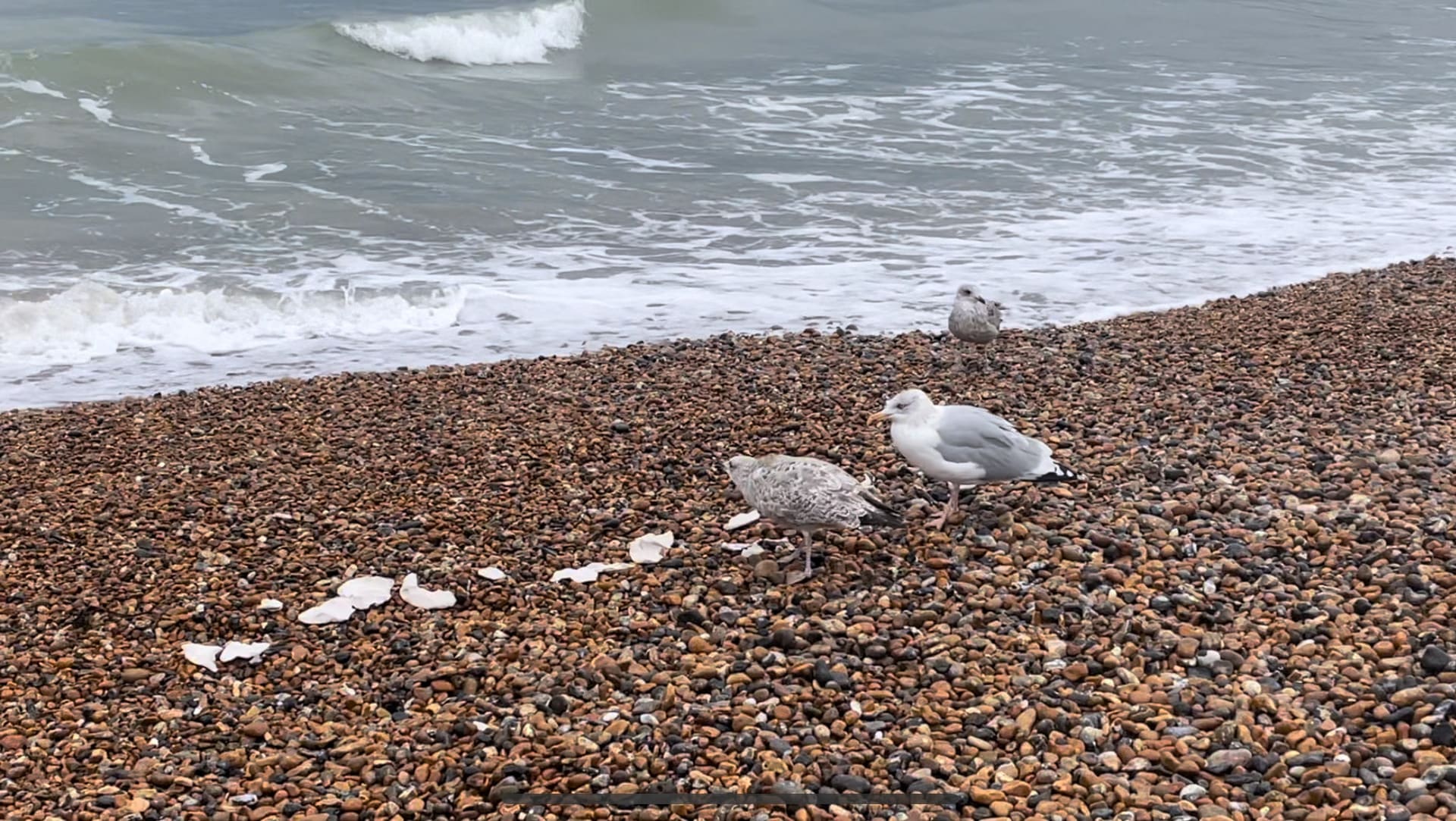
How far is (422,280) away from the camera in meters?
12.7

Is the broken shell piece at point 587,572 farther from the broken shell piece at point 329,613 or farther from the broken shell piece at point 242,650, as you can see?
the broken shell piece at point 242,650

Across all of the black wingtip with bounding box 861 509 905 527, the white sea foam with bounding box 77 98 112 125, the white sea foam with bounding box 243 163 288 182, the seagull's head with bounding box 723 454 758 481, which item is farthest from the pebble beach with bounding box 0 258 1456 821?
the white sea foam with bounding box 77 98 112 125

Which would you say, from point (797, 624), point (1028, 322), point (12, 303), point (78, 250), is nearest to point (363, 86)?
point (78, 250)

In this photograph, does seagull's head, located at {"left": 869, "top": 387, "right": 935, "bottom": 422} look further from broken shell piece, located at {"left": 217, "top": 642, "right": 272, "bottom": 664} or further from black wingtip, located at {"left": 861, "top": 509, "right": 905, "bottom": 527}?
broken shell piece, located at {"left": 217, "top": 642, "right": 272, "bottom": 664}

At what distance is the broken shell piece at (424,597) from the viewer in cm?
571

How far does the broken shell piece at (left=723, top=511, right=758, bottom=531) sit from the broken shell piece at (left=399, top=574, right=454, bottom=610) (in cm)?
126

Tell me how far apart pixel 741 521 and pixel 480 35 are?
2169cm

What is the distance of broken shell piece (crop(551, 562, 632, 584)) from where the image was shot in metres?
5.87

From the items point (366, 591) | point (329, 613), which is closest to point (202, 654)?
point (329, 613)

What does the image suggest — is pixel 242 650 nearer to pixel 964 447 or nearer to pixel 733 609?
pixel 733 609

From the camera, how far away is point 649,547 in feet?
20.1

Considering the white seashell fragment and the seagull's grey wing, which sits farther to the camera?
the white seashell fragment

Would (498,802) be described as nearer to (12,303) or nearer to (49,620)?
(49,620)

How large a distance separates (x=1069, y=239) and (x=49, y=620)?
422 inches
